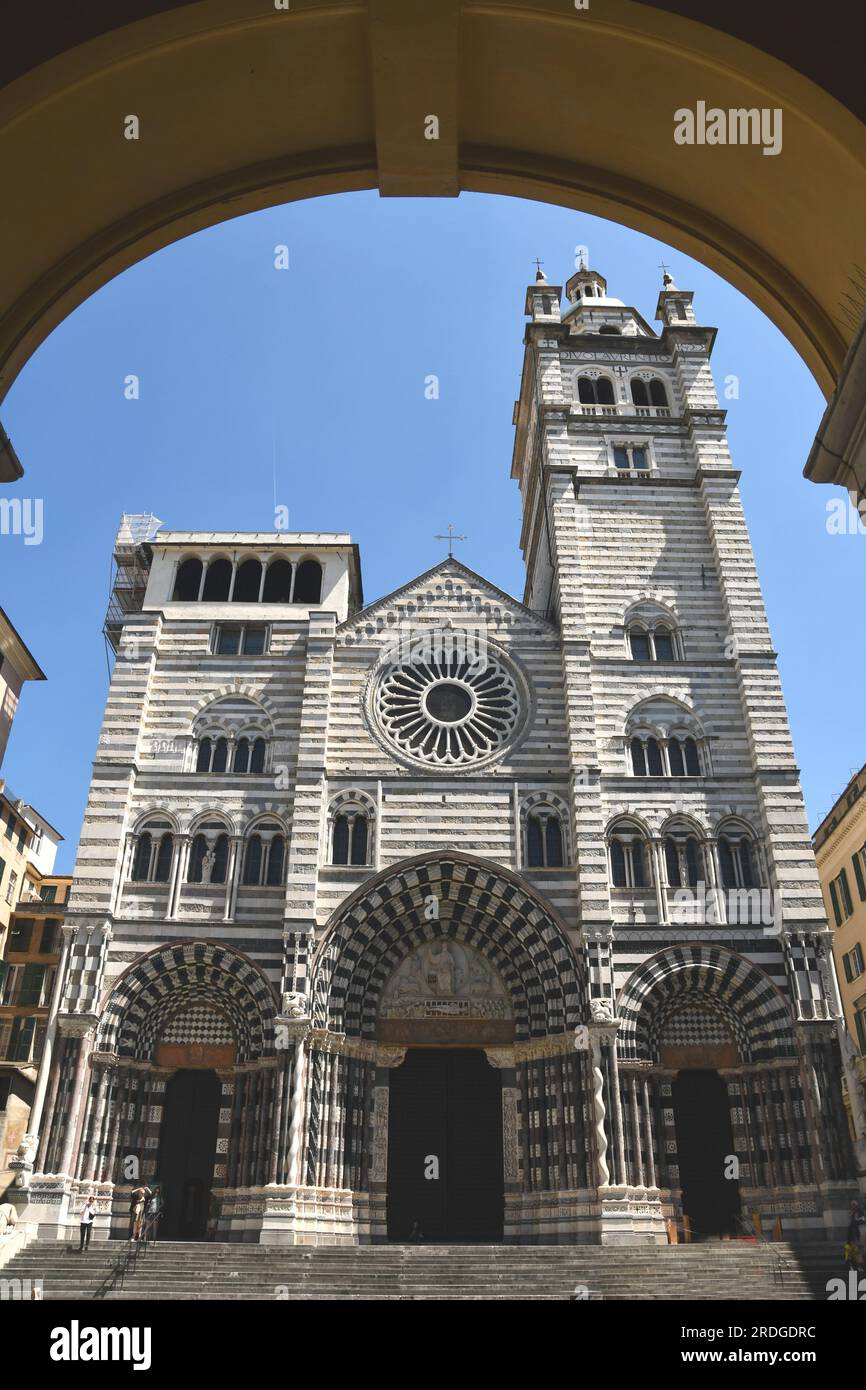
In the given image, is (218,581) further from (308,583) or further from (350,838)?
(350,838)

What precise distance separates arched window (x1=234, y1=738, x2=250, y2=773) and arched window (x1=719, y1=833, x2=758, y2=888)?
12.5 m

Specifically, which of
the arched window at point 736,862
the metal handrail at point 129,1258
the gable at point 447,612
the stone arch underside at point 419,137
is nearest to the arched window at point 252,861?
the gable at point 447,612

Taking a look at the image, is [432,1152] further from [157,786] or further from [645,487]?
[645,487]

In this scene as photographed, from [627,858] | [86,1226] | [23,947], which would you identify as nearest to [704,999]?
[627,858]

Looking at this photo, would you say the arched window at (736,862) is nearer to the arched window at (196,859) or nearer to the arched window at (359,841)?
the arched window at (359,841)

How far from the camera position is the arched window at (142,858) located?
2414cm

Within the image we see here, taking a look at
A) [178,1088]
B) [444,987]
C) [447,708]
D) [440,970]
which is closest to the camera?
[178,1088]

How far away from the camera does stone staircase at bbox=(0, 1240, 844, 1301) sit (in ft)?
54.7

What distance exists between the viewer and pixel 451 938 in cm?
2423

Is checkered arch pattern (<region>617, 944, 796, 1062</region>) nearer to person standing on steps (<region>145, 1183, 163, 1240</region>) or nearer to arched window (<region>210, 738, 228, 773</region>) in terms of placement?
person standing on steps (<region>145, 1183, 163, 1240</region>)

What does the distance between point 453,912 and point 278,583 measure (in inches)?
442

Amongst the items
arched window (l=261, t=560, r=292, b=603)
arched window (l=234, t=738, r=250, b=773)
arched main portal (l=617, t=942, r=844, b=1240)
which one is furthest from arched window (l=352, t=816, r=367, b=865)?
arched window (l=261, t=560, r=292, b=603)

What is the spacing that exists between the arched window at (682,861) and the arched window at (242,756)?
11112mm
